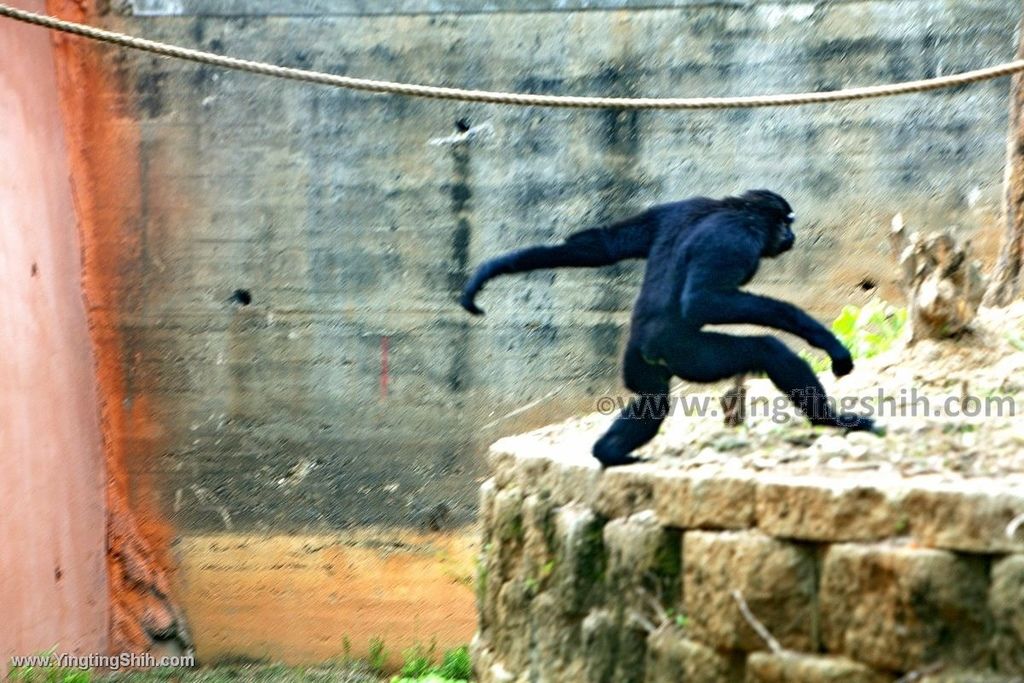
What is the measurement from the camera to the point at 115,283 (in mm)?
8664

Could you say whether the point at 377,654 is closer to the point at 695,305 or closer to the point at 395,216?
the point at 395,216

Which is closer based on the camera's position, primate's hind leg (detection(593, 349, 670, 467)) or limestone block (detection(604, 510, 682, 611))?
limestone block (detection(604, 510, 682, 611))

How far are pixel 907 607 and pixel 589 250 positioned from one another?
1970 millimetres

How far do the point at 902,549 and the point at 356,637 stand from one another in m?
5.68

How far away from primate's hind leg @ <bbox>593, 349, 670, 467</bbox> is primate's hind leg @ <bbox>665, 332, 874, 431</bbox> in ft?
0.45

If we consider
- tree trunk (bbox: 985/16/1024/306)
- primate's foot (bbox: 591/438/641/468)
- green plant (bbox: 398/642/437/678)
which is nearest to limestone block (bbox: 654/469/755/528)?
primate's foot (bbox: 591/438/641/468)

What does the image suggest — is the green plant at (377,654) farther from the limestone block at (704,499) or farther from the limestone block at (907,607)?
the limestone block at (907,607)

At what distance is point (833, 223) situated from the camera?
26.8ft

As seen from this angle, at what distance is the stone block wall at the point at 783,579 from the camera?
3629 millimetres

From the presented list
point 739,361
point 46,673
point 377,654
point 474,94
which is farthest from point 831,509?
point 46,673

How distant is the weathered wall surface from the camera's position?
322 inches

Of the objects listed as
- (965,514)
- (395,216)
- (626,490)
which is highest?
(395,216)

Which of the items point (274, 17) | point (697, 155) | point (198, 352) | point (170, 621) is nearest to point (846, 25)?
point (697, 155)

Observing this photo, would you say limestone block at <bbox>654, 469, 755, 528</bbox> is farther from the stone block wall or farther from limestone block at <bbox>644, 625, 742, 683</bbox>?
limestone block at <bbox>644, 625, 742, 683</bbox>
